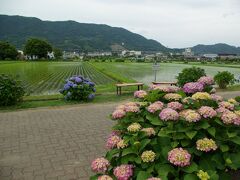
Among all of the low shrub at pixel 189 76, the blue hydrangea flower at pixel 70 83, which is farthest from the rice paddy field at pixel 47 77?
the low shrub at pixel 189 76

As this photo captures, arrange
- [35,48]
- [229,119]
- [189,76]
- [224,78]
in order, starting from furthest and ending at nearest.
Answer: [35,48] < [224,78] < [189,76] < [229,119]

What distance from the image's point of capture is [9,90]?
10.6m

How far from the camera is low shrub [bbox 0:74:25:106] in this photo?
34.7ft

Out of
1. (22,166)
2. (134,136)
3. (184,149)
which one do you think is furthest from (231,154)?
(22,166)

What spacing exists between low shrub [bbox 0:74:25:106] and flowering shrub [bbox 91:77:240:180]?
8.61 meters

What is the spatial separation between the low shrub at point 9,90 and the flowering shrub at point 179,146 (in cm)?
861

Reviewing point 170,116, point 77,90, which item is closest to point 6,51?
point 77,90

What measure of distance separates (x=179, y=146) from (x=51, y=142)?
4461mm

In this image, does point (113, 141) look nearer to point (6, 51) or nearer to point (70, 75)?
point (70, 75)

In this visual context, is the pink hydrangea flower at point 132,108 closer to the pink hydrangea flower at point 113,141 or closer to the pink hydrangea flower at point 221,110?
the pink hydrangea flower at point 113,141

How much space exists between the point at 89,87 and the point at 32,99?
2.52 meters

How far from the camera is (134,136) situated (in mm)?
2734

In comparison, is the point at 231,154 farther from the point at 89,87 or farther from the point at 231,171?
the point at 89,87

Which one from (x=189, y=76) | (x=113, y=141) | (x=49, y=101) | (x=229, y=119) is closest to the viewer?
(x=229, y=119)
